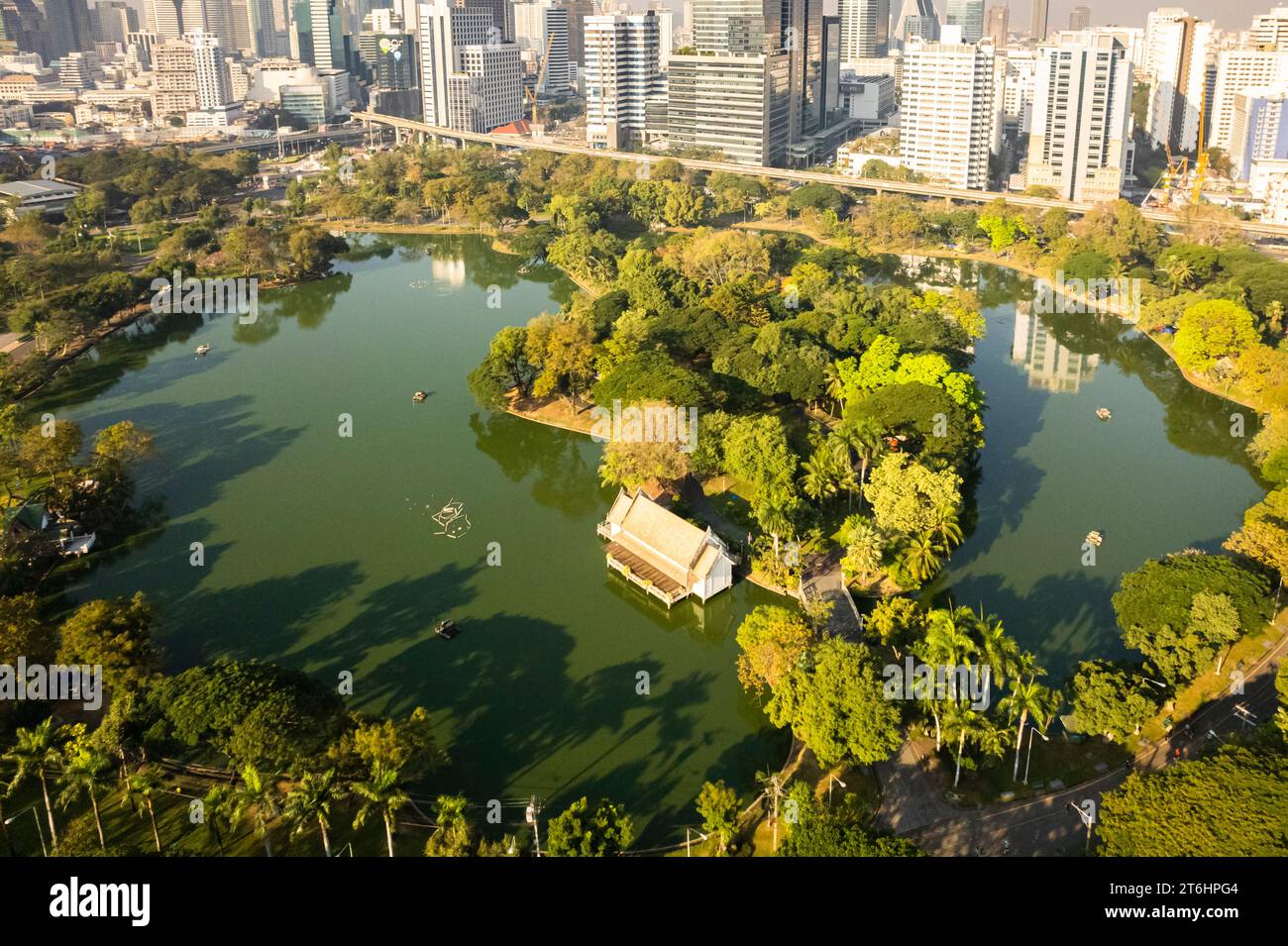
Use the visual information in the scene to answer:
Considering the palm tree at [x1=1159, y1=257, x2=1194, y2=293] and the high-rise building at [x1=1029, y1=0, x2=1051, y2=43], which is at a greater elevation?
the high-rise building at [x1=1029, y1=0, x2=1051, y2=43]

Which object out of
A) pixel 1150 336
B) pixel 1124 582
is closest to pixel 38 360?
pixel 1124 582

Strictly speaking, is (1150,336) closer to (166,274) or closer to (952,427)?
(952,427)

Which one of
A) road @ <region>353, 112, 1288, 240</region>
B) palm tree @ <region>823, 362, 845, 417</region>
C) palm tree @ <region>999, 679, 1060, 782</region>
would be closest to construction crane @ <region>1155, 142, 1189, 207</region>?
road @ <region>353, 112, 1288, 240</region>

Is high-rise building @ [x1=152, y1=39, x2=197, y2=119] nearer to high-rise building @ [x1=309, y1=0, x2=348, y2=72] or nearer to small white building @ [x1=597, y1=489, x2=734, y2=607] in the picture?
high-rise building @ [x1=309, y1=0, x2=348, y2=72]

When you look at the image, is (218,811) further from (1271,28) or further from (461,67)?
(1271,28)

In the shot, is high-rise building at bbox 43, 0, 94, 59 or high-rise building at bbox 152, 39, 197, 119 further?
high-rise building at bbox 43, 0, 94, 59

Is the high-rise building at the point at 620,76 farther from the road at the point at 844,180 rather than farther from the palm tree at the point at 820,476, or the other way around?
the palm tree at the point at 820,476

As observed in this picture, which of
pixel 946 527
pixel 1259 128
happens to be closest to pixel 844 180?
pixel 1259 128
